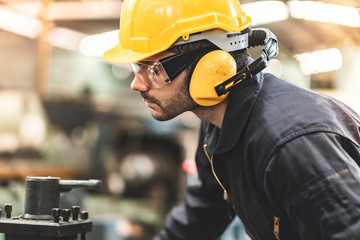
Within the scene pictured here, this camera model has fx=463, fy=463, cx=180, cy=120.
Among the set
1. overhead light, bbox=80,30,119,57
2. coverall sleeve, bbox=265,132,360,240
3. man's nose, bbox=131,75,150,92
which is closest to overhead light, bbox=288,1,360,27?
man's nose, bbox=131,75,150,92

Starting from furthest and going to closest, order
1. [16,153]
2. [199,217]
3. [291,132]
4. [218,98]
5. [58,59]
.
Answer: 1. [58,59]
2. [16,153]
3. [199,217]
4. [218,98]
5. [291,132]

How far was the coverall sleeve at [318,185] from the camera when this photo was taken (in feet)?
3.84

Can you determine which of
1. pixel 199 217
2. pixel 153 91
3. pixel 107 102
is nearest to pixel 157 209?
pixel 107 102

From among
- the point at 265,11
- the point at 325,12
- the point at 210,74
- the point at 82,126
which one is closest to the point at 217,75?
the point at 210,74

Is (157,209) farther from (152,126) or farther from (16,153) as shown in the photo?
(16,153)

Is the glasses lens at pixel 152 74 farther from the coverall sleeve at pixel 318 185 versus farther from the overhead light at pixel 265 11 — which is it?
the overhead light at pixel 265 11

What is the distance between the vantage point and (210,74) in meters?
1.58

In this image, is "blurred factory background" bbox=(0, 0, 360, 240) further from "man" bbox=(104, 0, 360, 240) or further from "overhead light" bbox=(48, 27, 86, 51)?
"man" bbox=(104, 0, 360, 240)

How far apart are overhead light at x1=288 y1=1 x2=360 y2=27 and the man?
3.32 metres

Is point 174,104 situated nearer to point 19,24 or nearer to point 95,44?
point 19,24

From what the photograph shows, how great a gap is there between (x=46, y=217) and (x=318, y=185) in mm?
809

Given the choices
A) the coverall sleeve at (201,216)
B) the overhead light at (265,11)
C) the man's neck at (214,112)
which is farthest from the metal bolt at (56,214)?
the overhead light at (265,11)

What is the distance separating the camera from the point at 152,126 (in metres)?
8.47

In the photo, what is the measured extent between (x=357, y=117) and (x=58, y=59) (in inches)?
356
